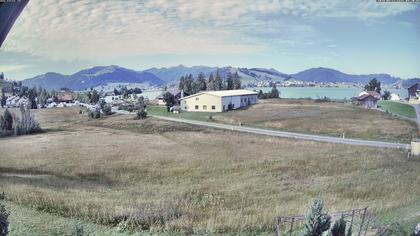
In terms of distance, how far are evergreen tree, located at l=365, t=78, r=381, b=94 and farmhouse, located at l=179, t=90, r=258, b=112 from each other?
64.0 inches

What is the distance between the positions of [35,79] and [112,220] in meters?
2.33

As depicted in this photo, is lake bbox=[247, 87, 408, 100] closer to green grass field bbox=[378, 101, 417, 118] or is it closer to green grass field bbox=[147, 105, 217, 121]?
green grass field bbox=[378, 101, 417, 118]

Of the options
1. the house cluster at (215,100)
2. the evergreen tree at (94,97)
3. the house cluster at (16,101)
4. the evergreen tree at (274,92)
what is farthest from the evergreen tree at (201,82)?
the house cluster at (16,101)

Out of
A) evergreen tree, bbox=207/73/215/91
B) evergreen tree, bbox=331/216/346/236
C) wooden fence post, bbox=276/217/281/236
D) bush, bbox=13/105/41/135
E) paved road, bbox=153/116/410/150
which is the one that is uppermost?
evergreen tree, bbox=207/73/215/91

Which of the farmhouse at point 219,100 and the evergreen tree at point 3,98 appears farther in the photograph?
the farmhouse at point 219,100

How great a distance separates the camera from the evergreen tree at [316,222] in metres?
4.18

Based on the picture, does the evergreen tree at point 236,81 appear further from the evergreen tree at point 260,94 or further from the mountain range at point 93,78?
the mountain range at point 93,78

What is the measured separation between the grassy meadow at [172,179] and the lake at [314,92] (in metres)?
0.41

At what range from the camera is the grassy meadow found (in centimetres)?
492

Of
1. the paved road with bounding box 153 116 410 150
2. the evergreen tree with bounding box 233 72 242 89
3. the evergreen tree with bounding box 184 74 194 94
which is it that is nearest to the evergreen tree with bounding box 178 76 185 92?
the evergreen tree with bounding box 184 74 194 94

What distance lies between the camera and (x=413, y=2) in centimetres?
556

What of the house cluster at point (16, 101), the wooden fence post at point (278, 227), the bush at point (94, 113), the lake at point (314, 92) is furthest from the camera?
the lake at point (314, 92)

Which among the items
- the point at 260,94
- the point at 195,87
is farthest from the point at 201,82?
the point at 260,94

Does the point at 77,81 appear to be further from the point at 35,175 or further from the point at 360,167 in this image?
the point at 360,167
